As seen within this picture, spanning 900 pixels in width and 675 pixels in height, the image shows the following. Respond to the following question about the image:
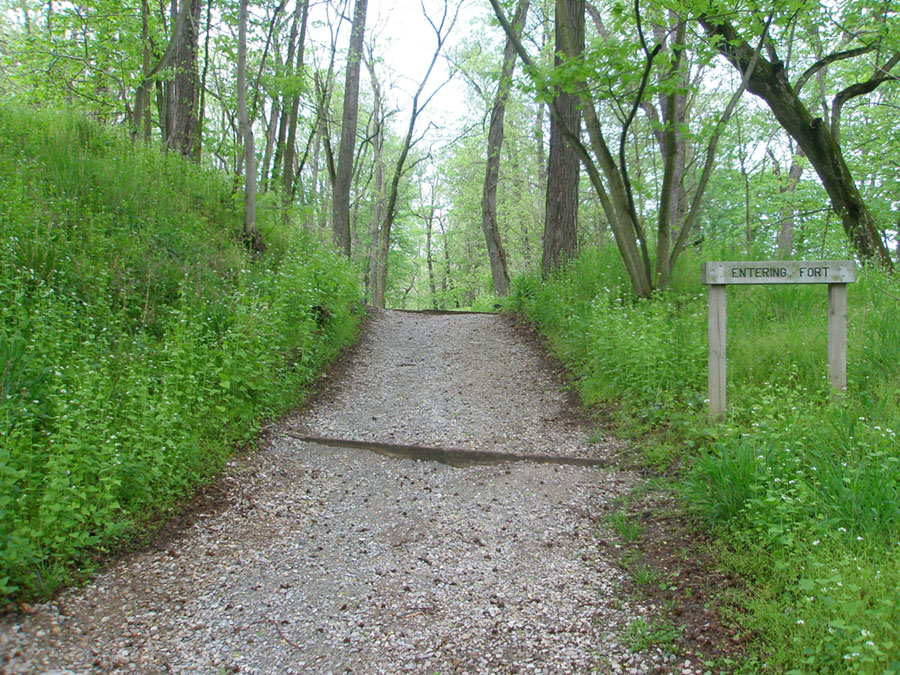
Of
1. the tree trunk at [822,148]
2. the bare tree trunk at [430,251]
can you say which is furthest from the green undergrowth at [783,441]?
the bare tree trunk at [430,251]

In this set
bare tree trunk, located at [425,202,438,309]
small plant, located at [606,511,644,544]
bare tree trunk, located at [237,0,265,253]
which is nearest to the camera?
small plant, located at [606,511,644,544]

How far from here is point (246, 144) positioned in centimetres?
817

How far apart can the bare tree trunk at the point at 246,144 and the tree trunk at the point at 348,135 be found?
6549 mm

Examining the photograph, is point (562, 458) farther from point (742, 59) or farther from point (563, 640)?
point (742, 59)

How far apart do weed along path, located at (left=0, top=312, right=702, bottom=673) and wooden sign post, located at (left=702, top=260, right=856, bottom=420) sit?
4.00ft

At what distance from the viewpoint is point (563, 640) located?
3064 mm

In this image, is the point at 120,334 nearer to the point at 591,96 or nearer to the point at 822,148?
the point at 591,96

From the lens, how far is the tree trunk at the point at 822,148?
8.70 metres

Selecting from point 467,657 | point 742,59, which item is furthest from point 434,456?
point 742,59

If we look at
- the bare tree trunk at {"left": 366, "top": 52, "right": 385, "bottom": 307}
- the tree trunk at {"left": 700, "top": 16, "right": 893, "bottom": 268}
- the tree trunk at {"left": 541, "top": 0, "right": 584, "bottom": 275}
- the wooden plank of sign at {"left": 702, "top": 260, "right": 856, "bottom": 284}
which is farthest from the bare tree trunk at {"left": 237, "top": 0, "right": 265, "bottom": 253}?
the bare tree trunk at {"left": 366, "top": 52, "right": 385, "bottom": 307}

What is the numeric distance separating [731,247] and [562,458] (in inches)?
233

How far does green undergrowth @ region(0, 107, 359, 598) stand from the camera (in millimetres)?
3500

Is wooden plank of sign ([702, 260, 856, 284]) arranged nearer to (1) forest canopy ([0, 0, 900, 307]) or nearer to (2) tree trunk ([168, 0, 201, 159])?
(1) forest canopy ([0, 0, 900, 307])

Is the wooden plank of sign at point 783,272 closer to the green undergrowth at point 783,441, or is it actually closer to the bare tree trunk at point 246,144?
the green undergrowth at point 783,441
